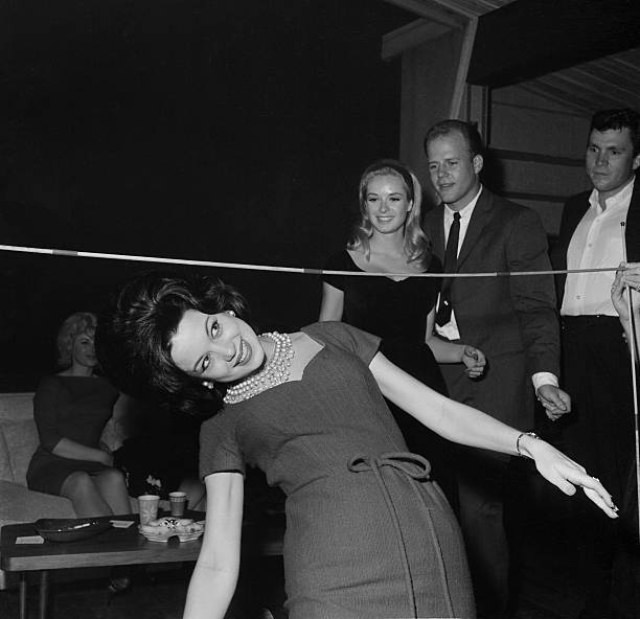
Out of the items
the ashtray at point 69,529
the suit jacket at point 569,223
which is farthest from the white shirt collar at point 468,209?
the ashtray at point 69,529

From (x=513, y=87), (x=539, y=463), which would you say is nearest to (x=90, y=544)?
(x=539, y=463)

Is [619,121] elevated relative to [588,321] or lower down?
elevated

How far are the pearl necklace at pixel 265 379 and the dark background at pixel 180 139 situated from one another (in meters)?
1.96

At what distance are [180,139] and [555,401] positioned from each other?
1.92m

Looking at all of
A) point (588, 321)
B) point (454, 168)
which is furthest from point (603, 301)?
point (454, 168)

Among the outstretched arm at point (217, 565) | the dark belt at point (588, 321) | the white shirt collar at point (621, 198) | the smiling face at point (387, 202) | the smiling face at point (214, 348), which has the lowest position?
the outstretched arm at point (217, 565)

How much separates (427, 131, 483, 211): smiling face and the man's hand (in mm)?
533

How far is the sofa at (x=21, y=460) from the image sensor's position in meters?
2.90

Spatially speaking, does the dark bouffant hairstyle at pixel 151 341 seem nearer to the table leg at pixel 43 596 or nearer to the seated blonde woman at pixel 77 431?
the table leg at pixel 43 596

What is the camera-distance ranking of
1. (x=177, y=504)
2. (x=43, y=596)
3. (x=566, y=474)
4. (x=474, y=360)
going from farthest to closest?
(x=177, y=504), (x=43, y=596), (x=474, y=360), (x=566, y=474)

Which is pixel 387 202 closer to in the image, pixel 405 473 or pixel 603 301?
pixel 603 301

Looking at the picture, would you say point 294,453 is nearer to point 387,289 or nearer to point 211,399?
point 211,399

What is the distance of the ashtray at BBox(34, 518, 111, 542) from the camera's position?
7.22ft

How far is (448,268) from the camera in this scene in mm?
2086
